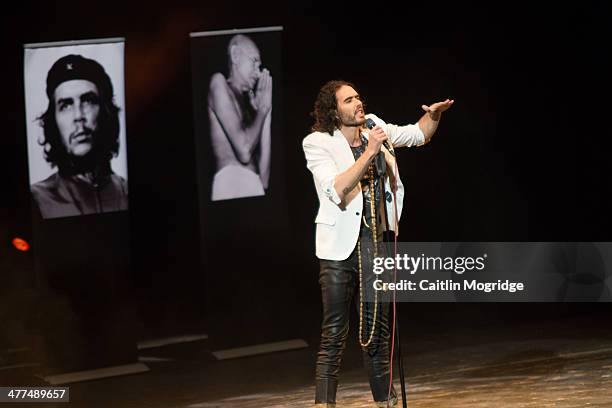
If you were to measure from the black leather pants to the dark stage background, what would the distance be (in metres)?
2.78

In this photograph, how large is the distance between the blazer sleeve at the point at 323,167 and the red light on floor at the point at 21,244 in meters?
3.07

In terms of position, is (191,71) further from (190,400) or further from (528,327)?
(528,327)

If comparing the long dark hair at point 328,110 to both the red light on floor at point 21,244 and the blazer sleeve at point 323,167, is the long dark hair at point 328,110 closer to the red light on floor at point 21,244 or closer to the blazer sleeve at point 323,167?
the blazer sleeve at point 323,167

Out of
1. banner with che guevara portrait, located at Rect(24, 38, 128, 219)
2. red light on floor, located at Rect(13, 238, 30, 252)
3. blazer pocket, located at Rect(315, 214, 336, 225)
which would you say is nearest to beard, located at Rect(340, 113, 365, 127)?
blazer pocket, located at Rect(315, 214, 336, 225)

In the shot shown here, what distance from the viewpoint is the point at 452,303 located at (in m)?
7.40

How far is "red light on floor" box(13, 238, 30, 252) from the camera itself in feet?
21.1

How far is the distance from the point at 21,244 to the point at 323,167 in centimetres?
320

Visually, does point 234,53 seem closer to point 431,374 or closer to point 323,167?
point 431,374

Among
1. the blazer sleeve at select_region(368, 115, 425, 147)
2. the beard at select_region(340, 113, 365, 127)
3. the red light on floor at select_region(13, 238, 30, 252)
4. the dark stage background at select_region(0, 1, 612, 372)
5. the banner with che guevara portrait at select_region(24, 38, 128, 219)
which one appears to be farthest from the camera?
the dark stage background at select_region(0, 1, 612, 372)

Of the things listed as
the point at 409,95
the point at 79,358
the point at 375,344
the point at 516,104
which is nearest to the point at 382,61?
the point at 409,95

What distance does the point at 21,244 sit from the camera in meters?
6.43

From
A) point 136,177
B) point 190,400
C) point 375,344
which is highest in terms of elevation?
point 136,177

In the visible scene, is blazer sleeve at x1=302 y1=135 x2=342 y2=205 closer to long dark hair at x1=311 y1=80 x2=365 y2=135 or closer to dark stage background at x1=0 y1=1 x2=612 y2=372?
long dark hair at x1=311 y1=80 x2=365 y2=135

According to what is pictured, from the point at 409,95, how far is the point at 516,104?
2.69 feet
